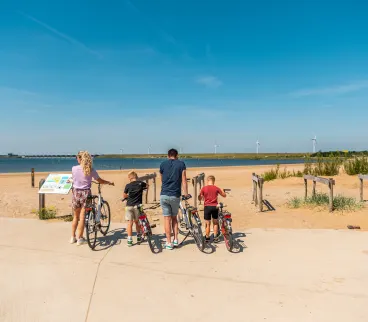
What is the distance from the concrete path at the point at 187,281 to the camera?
13.0 ft

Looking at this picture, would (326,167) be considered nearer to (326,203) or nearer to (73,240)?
(326,203)

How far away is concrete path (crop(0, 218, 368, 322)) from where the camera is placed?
395 cm

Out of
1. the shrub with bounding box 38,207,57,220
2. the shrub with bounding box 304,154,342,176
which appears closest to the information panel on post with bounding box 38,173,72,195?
the shrub with bounding box 38,207,57,220

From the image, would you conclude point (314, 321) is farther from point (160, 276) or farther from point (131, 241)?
point (131, 241)

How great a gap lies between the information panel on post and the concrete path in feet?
6.61

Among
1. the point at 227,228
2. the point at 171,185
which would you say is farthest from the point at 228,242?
the point at 171,185

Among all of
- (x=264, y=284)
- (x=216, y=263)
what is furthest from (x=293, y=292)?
(x=216, y=263)

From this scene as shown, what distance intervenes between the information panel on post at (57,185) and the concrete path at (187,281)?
2016 mm

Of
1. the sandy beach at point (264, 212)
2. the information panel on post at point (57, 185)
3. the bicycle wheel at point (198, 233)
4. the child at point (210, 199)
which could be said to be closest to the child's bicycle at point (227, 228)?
the child at point (210, 199)

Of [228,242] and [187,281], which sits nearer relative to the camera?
[187,281]

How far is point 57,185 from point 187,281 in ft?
18.5

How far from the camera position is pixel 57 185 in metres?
9.12

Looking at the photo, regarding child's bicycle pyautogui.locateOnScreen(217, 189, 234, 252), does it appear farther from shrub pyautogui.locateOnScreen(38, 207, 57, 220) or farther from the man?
shrub pyautogui.locateOnScreen(38, 207, 57, 220)

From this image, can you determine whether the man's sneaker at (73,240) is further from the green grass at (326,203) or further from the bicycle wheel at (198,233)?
the green grass at (326,203)
